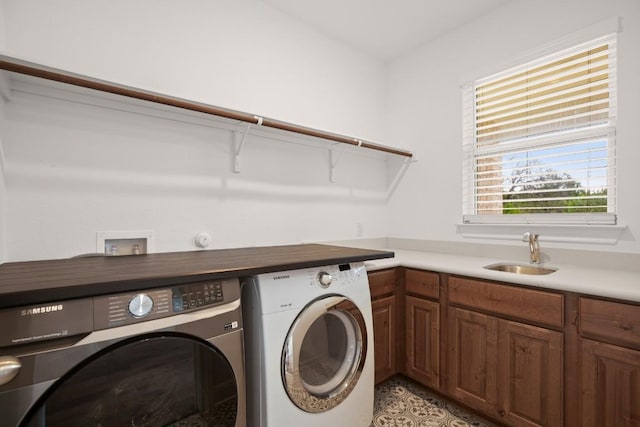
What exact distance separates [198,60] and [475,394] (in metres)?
2.50

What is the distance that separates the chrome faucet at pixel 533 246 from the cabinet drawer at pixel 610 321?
0.62 meters

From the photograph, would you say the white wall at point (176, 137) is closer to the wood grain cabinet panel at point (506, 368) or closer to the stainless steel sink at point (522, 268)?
the stainless steel sink at point (522, 268)

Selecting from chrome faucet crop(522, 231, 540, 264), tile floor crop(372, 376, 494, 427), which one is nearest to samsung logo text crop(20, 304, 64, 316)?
tile floor crop(372, 376, 494, 427)

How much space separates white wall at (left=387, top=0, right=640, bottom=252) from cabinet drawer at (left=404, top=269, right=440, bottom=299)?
0.65m

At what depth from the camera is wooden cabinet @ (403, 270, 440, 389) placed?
6.05ft

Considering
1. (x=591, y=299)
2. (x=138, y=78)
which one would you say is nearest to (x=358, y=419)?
(x=591, y=299)

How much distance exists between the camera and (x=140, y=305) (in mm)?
916

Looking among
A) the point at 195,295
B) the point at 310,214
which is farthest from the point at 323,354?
the point at 310,214

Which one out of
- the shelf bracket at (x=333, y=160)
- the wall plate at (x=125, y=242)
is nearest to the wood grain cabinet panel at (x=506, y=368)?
the shelf bracket at (x=333, y=160)

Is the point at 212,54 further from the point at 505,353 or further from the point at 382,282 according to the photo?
the point at 505,353

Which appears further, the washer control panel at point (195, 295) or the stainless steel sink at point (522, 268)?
the stainless steel sink at point (522, 268)

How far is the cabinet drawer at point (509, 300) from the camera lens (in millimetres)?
1398

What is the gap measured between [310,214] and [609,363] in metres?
1.77

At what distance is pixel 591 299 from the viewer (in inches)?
51.2
